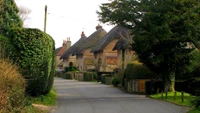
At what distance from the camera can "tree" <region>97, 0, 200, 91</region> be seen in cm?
2248

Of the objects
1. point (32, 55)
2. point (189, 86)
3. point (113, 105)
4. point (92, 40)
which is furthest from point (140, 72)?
point (92, 40)

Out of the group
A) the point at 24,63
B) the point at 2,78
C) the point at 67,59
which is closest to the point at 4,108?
the point at 2,78

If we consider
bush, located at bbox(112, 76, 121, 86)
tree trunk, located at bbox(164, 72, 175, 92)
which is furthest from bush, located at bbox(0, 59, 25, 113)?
bush, located at bbox(112, 76, 121, 86)

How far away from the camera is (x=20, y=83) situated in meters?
15.3

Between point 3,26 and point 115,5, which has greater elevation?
point 115,5

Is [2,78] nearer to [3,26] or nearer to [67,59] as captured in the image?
[3,26]

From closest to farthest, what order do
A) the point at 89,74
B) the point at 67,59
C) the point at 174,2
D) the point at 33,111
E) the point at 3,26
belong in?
the point at 33,111 < the point at 174,2 < the point at 3,26 < the point at 89,74 < the point at 67,59

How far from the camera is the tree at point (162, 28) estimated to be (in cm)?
2248

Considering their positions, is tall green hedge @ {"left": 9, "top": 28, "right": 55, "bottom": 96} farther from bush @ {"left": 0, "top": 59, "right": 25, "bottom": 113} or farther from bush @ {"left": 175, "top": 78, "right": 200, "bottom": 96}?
bush @ {"left": 175, "top": 78, "right": 200, "bottom": 96}

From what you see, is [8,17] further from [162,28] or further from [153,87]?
[153,87]

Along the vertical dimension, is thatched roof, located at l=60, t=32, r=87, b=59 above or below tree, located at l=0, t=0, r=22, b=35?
above

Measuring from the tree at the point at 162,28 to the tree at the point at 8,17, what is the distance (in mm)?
6271

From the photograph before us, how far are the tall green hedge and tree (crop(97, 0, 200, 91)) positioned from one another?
22.2ft

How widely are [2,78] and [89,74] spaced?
44.3 m
